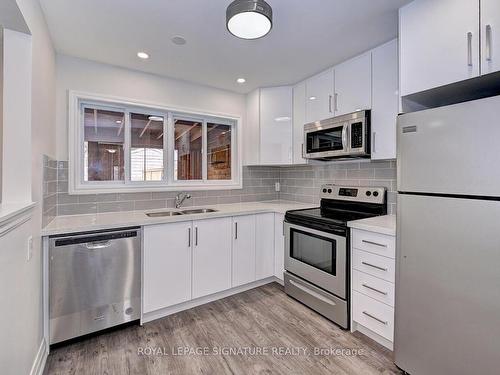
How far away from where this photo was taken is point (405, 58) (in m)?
1.65

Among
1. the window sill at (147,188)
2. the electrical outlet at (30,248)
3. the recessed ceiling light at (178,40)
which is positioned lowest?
the electrical outlet at (30,248)

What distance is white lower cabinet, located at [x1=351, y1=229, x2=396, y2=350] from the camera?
1.78 meters

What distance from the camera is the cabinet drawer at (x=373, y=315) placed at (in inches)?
70.6

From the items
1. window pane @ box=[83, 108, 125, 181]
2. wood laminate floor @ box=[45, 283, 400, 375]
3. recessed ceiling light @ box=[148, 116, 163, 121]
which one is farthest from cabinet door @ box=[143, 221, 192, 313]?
recessed ceiling light @ box=[148, 116, 163, 121]

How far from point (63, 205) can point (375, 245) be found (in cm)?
271

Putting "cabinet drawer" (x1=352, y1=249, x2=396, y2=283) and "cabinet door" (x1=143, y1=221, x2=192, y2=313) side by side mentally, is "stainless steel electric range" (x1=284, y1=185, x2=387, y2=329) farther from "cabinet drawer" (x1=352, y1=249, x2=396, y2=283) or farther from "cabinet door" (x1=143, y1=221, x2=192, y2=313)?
"cabinet door" (x1=143, y1=221, x2=192, y2=313)

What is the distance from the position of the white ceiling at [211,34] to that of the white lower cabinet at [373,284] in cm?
156

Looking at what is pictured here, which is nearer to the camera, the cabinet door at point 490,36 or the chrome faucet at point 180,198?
the cabinet door at point 490,36

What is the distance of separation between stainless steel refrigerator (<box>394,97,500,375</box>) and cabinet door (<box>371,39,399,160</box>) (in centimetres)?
60

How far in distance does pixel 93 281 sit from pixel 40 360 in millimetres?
521

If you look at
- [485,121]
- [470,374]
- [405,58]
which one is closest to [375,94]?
[405,58]

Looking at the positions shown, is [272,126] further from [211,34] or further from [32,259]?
[32,259]

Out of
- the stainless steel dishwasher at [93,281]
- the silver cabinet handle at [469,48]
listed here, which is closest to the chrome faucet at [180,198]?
the stainless steel dishwasher at [93,281]

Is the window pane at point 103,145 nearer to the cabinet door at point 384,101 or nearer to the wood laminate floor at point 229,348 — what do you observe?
the wood laminate floor at point 229,348
